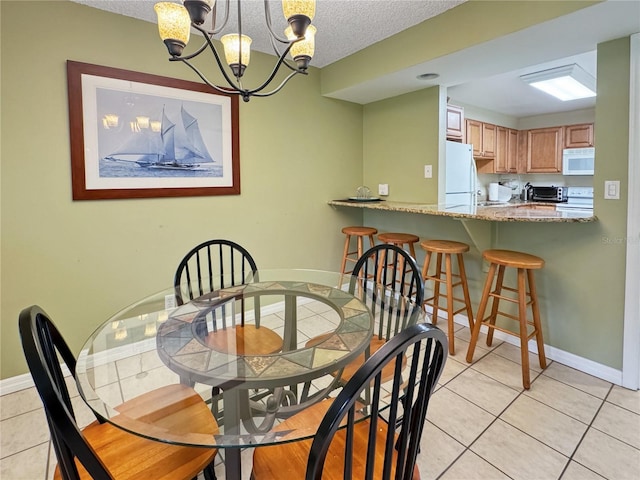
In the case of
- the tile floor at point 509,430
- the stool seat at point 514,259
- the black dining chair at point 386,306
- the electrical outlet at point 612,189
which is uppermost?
the electrical outlet at point 612,189

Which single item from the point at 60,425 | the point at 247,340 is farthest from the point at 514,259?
the point at 60,425

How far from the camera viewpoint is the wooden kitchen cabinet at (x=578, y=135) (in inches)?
189

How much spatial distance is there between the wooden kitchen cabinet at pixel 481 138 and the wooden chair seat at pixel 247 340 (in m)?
3.95

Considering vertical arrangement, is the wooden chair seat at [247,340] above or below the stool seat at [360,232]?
below

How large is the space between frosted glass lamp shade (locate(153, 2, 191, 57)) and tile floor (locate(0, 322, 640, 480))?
1.82 meters

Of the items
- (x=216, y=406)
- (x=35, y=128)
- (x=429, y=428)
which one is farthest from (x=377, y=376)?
(x=35, y=128)

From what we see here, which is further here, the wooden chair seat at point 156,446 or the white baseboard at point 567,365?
the white baseboard at point 567,365

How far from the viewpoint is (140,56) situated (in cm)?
239

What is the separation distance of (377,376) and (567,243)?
2157mm

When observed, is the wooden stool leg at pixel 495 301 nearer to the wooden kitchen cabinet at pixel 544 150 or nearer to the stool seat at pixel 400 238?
the stool seat at pixel 400 238

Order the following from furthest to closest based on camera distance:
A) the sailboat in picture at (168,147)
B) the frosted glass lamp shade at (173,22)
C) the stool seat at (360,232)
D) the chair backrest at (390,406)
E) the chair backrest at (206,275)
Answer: the stool seat at (360,232)
the sailboat in picture at (168,147)
the chair backrest at (206,275)
the frosted glass lamp shade at (173,22)
the chair backrest at (390,406)

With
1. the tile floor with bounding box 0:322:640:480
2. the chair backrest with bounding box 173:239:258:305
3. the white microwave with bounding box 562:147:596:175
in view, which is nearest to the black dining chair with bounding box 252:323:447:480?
the tile floor with bounding box 0:322:640:480

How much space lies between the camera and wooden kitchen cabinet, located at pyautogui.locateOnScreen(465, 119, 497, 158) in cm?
463

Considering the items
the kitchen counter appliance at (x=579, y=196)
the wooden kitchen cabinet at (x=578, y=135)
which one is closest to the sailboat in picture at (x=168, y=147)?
the wooden kitchen cabinet at (x=578, y=135)
